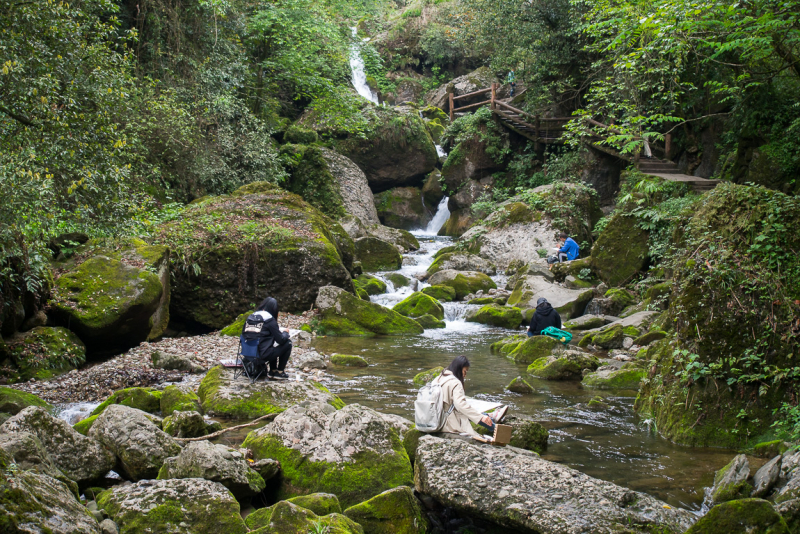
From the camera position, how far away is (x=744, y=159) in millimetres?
16375

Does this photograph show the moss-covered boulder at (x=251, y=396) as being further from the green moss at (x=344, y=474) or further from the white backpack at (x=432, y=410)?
the white backpack at (x=432, y=410)

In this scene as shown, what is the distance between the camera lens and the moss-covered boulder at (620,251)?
16.9 meters

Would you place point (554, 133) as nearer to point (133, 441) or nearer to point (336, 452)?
point (336, 452)

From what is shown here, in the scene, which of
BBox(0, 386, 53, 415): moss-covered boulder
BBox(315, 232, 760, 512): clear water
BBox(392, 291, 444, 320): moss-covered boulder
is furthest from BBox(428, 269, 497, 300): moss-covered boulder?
BBox(0, 386, 53, 415): moss-covered boulder

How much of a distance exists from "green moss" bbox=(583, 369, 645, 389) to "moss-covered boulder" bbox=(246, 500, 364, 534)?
20.9 feet

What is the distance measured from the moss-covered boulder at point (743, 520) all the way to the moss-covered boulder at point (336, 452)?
8.19 feet

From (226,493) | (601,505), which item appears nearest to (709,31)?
(601,505)

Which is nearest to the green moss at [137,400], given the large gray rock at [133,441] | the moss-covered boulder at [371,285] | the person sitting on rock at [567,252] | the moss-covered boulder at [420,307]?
the large gray rock at [133,441]

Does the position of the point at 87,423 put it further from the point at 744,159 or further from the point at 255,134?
the point at 744,159

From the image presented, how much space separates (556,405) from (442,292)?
9.29m

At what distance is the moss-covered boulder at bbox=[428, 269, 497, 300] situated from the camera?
18172 millimetres

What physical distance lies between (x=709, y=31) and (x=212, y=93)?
1562cm

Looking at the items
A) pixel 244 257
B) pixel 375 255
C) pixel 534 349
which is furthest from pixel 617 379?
pixel 375 255

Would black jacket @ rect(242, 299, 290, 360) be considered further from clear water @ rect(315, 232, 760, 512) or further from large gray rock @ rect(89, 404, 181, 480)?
large gray rock @ rect(89, 404, 181, 480)
